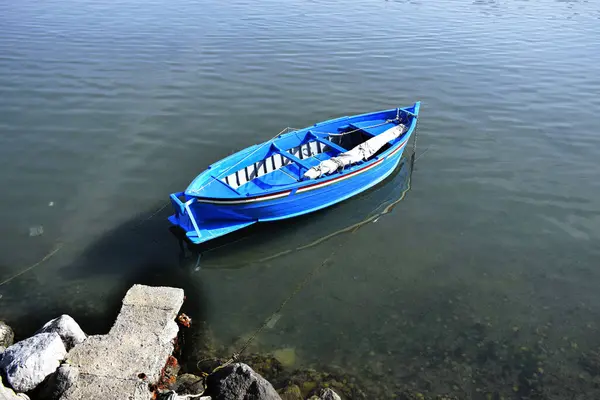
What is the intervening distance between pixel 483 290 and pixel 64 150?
16014 mm

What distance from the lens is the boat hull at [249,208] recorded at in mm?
12906

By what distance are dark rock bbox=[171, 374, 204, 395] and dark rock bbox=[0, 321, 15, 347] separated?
4026mm

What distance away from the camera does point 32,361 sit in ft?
27.0

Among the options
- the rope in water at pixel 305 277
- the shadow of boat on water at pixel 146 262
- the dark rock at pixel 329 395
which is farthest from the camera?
the shadow of boat on water at pixel 146 262

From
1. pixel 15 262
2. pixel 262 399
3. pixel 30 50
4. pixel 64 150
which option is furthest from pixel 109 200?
pixel 30 50

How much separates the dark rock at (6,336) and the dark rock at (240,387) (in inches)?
191

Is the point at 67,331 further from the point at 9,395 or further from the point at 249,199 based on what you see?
the point at 249,199

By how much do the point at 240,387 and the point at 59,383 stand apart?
3173 mm

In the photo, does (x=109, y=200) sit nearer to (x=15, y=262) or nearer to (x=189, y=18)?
(x=15, y=262)

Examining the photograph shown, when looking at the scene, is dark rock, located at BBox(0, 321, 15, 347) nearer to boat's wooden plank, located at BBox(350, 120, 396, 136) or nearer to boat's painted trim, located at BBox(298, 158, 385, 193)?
boat's painted trim, located at BBox(298, 158, 385, 193)

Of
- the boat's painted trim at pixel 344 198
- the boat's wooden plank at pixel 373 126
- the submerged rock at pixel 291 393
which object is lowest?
the submerged rock at pixel 291 393

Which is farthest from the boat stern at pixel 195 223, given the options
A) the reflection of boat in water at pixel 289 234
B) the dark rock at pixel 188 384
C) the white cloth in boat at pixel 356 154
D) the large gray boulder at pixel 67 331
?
the dark rock at pixel 188 384

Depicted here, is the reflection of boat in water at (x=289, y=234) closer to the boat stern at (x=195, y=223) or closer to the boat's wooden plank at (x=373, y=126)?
the boat stern at (x=195, y=223)

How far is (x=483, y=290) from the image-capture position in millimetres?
12383
